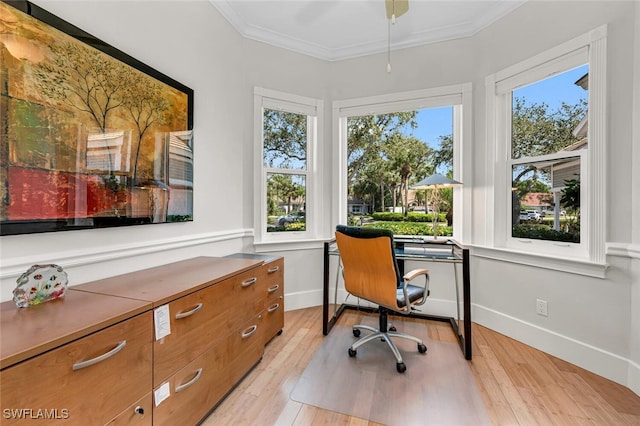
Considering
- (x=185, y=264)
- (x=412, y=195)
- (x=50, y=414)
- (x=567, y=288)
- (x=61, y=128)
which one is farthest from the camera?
(x=412, y=195)

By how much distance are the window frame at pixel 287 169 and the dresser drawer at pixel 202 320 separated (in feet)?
3.68

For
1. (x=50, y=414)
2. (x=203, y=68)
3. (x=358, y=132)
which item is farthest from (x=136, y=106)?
(x=358, y=132)

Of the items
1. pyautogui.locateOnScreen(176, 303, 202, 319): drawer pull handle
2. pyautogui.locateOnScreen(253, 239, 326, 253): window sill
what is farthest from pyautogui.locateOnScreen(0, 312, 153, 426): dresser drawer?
pyautogui.locateOnScreen(253, 239, 326, 253): window sill

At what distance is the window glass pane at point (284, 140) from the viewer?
2994 millimetres

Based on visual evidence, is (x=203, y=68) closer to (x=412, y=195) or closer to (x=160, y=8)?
(x=160, y=8)

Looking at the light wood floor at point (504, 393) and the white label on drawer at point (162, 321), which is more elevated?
the white label on drawer at point (162, 321)

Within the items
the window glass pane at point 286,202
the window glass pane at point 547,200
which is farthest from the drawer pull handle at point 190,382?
the window glass pane at point 547,200

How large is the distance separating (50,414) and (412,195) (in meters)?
3.04

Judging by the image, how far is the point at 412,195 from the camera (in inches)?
122

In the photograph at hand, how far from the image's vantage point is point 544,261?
2.20m

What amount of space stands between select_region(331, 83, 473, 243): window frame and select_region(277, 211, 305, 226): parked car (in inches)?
14.2

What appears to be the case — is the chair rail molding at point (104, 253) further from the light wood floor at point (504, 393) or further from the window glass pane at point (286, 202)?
the light wood floor at point (504, 393)

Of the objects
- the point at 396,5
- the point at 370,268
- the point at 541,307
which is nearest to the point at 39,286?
the point at 370,268

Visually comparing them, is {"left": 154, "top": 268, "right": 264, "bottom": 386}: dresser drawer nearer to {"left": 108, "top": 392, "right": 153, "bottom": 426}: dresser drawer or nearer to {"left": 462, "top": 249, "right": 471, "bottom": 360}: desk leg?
{"left": 108, "top": 392, "right": 153, "bottom": 426}: dresser drawer
